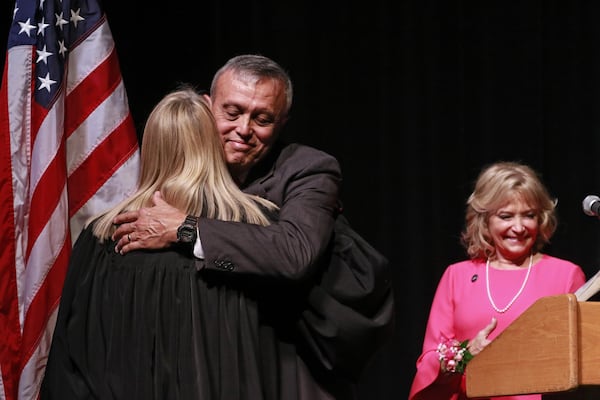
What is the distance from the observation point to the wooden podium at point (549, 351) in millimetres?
2770

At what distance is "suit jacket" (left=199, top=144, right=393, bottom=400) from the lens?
2633 mm

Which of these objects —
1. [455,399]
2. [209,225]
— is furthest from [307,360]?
[455,399]

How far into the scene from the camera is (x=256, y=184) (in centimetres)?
316

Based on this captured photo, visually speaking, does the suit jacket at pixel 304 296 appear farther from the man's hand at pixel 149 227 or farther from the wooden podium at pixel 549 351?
the wooden podium at pixel 549 351

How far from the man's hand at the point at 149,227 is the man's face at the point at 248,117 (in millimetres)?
537

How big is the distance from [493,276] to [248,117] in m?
1.52

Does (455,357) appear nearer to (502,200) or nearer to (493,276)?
(493,276)

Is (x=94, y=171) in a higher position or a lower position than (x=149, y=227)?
lower

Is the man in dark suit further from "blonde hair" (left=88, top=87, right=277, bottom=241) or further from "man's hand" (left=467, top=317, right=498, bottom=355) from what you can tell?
"man's hand" (left=467, top=317, right=498, bottom=355)

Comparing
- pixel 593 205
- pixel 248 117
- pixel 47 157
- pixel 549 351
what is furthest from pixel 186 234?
pixel 47 157

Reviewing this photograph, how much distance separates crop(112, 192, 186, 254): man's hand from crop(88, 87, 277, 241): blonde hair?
0.13ft

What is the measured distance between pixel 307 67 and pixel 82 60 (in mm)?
1607

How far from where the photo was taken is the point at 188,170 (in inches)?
109

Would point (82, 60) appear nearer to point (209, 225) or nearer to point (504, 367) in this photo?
point (209, 225)
